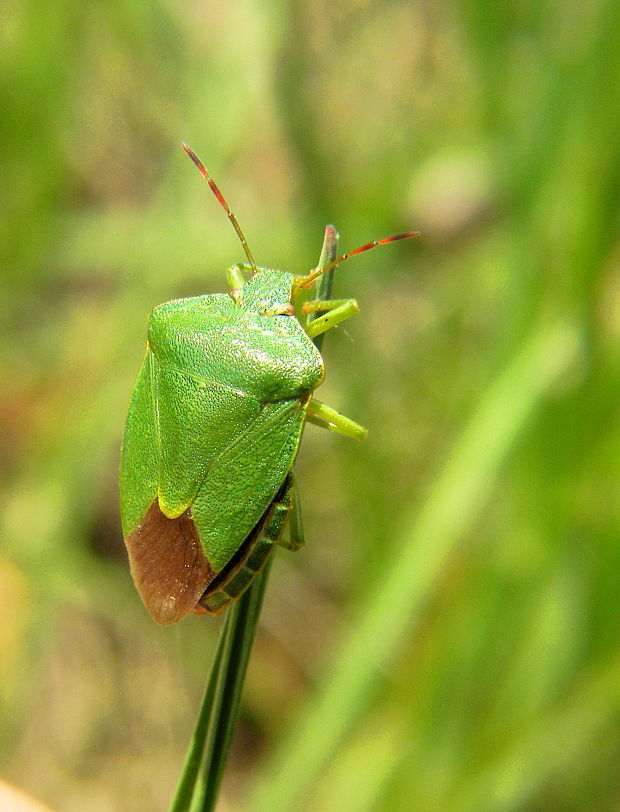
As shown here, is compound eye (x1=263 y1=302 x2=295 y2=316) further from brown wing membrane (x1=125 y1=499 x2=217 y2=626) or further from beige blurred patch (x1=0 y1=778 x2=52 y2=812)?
beige blurred patch (x1=0 y1=778 x2=52 y2=812)

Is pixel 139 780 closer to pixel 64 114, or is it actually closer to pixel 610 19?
pixel 64 114

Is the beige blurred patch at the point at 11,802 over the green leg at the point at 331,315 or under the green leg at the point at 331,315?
under

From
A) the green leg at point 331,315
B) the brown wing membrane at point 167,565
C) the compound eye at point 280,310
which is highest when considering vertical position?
the green leg at point 331,315

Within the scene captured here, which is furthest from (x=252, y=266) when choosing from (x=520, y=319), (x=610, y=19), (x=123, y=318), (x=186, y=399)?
(x=123, y=318)

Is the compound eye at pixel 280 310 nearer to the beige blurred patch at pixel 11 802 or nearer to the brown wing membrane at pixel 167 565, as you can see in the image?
the brown wing membrane at pixel 167 565

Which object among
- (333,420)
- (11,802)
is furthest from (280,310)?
(11,802)

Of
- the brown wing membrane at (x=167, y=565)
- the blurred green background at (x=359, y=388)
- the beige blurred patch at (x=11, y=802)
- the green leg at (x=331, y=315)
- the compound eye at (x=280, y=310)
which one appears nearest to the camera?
the beige blurred patch at (x=11, y=802)

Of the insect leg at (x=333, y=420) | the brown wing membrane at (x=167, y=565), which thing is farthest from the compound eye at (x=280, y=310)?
the brown wing membrane at (x=167, y=565)
